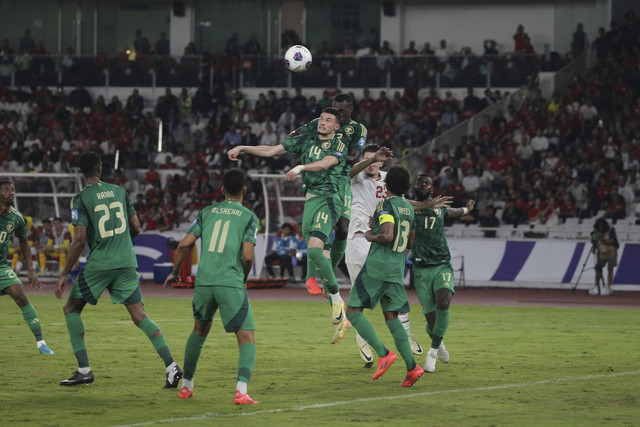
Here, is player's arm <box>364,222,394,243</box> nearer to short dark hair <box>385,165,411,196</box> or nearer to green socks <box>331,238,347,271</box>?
short dark hair <box>385,165,411,196</box>

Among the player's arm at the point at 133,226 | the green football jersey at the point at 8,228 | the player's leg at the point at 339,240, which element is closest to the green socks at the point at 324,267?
the player's leg at the point at 339,240

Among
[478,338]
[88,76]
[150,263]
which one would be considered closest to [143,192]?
[150,263]

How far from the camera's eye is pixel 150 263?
94.0ft

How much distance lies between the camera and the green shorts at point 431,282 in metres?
11.2

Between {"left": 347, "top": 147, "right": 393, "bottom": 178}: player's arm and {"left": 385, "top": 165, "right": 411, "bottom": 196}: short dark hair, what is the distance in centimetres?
81

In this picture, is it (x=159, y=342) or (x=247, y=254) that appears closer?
(x=247, y=254)

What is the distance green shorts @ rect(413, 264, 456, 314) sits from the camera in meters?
11.2

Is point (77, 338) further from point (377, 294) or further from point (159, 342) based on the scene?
point (377, 294)

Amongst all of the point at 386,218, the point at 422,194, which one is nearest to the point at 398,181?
the point at 386,218

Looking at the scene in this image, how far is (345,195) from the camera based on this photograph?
12.3m

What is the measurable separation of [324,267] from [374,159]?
1.42 metres

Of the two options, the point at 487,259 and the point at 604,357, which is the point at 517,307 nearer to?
the point at 487,259

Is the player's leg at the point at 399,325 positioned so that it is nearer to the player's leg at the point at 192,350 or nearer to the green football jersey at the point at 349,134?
the player's leg at the point at 192,350

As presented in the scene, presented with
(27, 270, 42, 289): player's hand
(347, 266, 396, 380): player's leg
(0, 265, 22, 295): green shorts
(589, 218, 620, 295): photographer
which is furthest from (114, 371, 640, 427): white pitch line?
(589, 218, 620, 295): photographer
